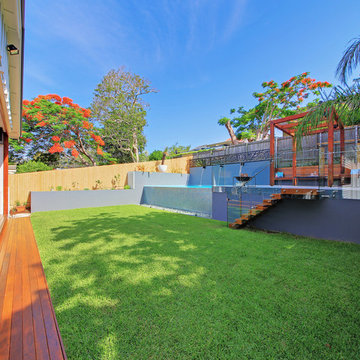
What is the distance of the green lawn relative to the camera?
160cm

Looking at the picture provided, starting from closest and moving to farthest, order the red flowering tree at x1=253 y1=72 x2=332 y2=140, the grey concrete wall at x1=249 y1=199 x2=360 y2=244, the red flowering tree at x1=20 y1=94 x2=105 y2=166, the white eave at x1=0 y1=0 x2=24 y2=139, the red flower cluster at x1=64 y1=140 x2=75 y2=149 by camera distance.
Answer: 1. the white eave at x1=0 y1=0 x2=24 y2=139
2. the grey concrete wall at x1=249 y1=199 x2=360 y2=244
3. the red flowering tree at x1=20 y1=94 x2=105 y2=166
4. the red flower cluster at x1=64 y1=140 x2=75 y2=149
5. the red flowering tree at x1=253 y1=72 x2=332 y2=140

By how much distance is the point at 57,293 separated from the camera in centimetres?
235

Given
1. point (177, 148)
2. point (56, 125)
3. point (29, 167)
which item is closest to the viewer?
point (29, 167)

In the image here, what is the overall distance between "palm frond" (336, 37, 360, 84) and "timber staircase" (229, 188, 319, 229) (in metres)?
2.45

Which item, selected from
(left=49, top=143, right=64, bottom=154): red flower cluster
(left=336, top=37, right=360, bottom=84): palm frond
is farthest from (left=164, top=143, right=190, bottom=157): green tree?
(left=336, top=37, right=360, bottom=84): palm frond

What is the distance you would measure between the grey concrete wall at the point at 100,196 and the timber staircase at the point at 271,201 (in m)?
6.76

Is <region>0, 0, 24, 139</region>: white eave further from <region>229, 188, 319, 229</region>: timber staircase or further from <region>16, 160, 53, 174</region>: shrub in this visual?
<region>229, 188, 319, 229</region>: timber staircase

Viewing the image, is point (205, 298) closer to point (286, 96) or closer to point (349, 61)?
point (349, 61)

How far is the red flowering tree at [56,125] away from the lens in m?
11.9

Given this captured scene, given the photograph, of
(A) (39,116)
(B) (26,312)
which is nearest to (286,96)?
(A) (39,116)

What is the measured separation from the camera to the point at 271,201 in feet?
17.4

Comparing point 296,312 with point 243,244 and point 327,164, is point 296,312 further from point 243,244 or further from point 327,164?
point 327,164

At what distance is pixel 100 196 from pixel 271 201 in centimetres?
819

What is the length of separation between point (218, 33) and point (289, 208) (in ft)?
35.5
